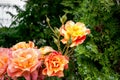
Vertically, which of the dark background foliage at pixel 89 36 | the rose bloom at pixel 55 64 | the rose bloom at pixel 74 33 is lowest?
the dark background foliage at pixel 89 36

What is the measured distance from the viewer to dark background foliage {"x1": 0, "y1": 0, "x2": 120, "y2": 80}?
1767 mm

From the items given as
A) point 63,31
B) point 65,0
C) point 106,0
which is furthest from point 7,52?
point 65,0

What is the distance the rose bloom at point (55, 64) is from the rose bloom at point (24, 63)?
0.11 ft

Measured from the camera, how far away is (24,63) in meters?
1.28

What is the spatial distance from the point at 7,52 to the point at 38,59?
125 millimetres

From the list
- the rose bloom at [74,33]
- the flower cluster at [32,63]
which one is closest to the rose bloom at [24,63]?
the flower cluster at [32,63]

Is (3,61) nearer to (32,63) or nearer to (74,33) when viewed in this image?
(32,63)

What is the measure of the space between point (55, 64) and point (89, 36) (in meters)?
0.61

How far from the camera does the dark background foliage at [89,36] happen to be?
177 centimetres

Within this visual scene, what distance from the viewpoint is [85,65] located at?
1752mm

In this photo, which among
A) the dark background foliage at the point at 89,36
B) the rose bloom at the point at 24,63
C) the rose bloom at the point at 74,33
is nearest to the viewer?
the rose bloom at the point at 24,63

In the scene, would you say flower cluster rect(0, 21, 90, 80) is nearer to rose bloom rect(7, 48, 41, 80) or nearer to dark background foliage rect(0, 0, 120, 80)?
rose bloom rect(7, 48, 41, 80)

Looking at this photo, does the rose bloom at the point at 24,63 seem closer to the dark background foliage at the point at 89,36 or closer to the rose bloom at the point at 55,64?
the rose bloom at the point at 55,64

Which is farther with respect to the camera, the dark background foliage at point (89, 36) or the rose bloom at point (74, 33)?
the dark background foliage at point (89, 36)
